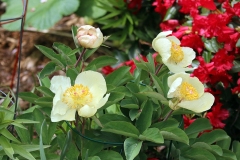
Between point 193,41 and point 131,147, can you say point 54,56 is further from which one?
point 193,41

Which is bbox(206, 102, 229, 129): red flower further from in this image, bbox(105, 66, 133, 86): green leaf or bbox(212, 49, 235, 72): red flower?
bbox(105, 66, 133, 86): green leaf

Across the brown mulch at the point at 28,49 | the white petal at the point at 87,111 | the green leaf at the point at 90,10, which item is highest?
the white petal at the point at 87,111

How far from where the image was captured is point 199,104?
3.68 feet

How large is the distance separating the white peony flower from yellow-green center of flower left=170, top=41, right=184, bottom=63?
199mm

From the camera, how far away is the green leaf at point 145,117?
3.82 feet

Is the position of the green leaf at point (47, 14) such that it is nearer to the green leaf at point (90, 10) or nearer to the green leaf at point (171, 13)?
the green leaf at point (90, 10)

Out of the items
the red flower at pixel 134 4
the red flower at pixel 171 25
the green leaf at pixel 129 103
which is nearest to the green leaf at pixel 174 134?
the green leaf at pixel 129 103

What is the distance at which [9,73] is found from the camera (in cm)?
282

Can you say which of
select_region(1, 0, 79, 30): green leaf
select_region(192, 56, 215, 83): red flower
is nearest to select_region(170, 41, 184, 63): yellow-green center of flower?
select_region(192, 56, 215, 83): red flower

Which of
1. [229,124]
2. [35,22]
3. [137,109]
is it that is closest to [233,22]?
[229,124]

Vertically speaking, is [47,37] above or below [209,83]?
below

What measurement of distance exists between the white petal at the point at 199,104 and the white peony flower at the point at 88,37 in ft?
0.88

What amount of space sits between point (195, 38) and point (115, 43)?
113cm

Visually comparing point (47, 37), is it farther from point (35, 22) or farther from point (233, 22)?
point (233, 22)
